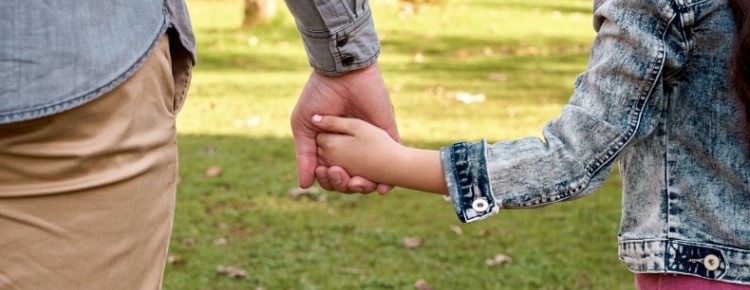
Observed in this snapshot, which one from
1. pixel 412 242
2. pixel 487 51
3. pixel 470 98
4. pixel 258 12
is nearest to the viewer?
pixel 412 242

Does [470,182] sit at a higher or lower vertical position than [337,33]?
lower

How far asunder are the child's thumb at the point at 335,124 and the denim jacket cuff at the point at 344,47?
11cm

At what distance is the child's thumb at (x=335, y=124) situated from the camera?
238 cm

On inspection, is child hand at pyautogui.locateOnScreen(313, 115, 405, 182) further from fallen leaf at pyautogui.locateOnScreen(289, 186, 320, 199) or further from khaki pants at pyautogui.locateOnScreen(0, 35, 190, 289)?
fallen leaf at pyautogui.locateOnScreen(289, 186, 320, 199)

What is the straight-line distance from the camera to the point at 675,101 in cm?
192

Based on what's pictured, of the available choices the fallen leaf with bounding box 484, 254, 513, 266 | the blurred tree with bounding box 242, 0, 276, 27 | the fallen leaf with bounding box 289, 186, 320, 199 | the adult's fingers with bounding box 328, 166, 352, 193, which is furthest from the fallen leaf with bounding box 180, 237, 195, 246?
the blurred tree with bounding box 242, 0, 276, 27

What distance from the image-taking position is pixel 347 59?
2.33 meters

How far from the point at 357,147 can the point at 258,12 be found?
1006 centimetres

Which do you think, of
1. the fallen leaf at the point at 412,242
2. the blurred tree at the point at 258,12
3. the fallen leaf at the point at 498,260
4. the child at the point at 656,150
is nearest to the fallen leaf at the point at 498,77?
the blurred tree at the point at 258,12

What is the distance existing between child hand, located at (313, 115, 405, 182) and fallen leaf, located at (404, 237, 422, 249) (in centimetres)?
234

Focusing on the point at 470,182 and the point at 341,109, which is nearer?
the point at 470,182

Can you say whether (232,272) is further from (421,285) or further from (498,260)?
(498,260)

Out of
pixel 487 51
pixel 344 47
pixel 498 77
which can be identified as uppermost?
pixel 344 47

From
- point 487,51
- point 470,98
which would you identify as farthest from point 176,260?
point 487,51
